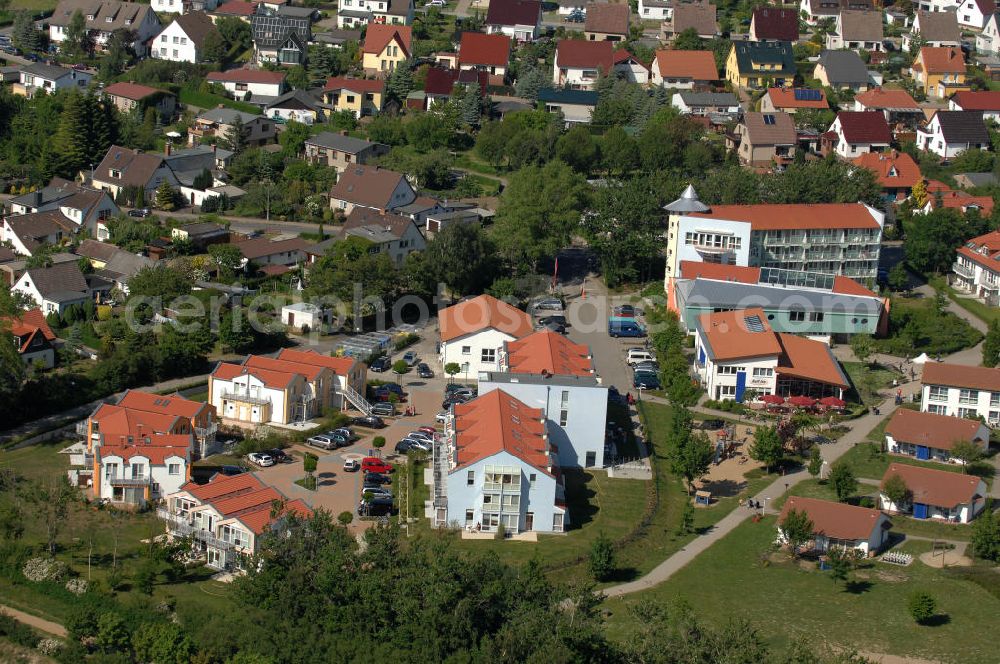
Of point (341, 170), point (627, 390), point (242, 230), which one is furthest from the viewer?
point (341, 170)

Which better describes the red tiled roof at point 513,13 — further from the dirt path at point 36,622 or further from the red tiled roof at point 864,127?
the dirt path at point 36,622

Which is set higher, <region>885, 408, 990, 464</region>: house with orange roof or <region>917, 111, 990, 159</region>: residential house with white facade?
<region>917, 111, 990, 159</region>: residential house with white facade

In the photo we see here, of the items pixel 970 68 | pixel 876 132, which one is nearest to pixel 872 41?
A: pixel 970 68

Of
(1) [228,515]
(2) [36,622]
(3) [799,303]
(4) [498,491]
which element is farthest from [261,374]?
(3) [799,303]

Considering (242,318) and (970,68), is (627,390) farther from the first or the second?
(970,68)

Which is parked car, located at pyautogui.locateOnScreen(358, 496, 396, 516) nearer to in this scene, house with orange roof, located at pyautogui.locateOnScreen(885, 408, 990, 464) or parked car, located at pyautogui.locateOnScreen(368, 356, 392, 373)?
parked car, located at pyautogui.locateOnScreen(368, 356, 392, 373)

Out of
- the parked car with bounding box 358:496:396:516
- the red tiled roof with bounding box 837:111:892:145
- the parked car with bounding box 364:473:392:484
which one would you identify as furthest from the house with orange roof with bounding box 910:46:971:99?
the parked car with bounding box 358:496:396:516

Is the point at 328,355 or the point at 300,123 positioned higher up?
the point at 300,123
